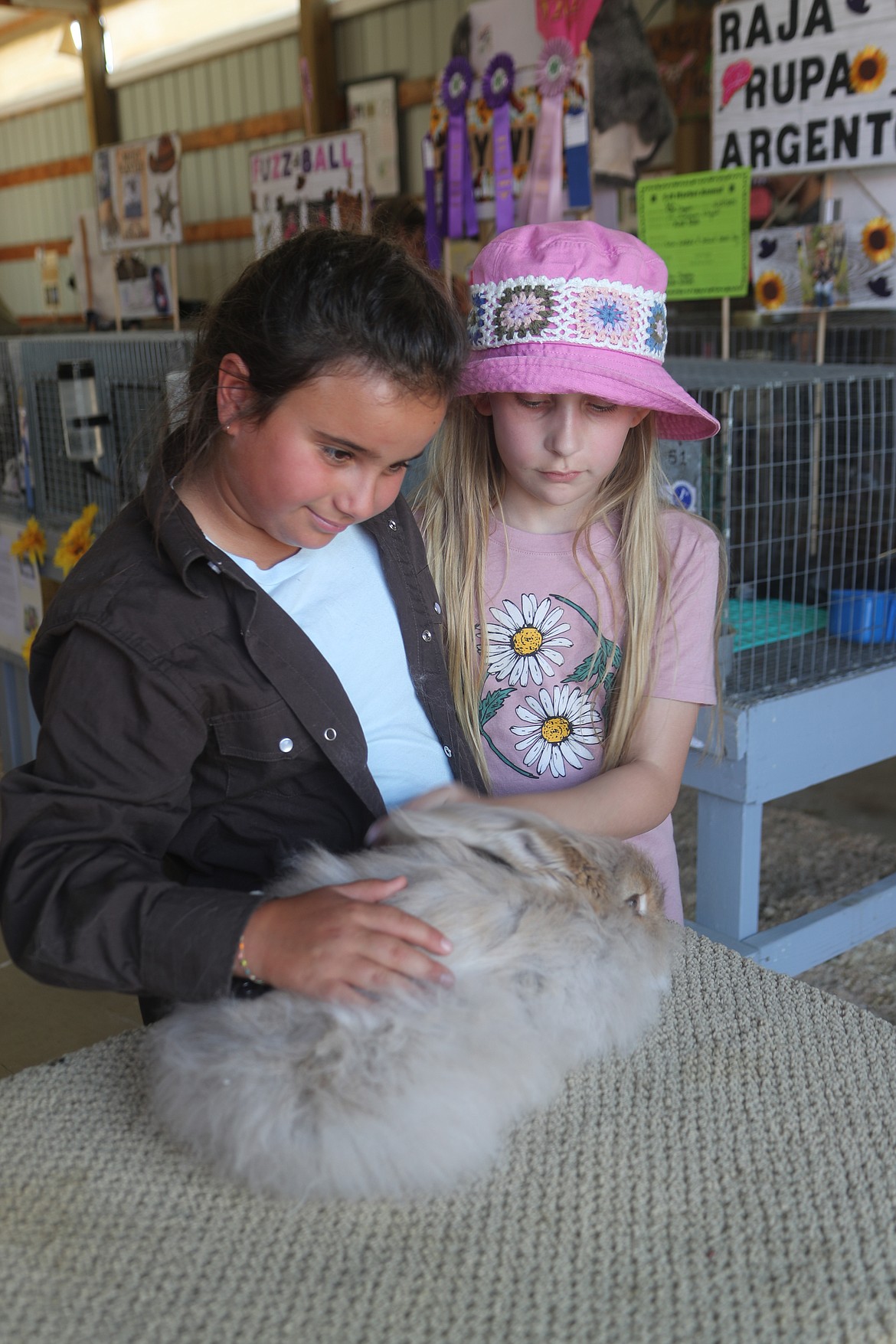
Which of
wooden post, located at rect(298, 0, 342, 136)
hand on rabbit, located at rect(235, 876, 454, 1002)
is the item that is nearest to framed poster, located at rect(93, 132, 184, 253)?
wooden post, located at rect(298, 0, 342, 136)

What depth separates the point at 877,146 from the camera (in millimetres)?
2582

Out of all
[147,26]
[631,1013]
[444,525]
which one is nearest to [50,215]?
[147,26]

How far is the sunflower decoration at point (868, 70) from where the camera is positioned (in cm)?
253

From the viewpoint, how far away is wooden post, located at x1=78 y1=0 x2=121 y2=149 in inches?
315

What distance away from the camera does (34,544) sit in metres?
2.88

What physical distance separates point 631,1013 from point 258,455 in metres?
0.50

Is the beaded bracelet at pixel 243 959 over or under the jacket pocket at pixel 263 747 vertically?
under

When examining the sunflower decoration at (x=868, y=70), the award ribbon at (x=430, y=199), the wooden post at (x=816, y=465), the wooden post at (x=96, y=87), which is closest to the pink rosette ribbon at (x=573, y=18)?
the award ribbon at (x=430, y=199)

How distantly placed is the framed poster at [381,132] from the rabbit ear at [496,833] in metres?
5.32

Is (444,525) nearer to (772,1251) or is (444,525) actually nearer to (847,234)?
(772,1251)

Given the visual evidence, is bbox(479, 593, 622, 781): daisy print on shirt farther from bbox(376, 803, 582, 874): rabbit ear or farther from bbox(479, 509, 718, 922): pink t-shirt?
bbox(376, 803, 582, 874): rabbit ear

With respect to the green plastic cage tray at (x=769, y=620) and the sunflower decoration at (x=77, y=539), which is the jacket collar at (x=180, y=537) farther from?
the sunflower decoration at (x=77, y=539)

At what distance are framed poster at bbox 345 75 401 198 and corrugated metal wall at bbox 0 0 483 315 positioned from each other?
9 centimetres

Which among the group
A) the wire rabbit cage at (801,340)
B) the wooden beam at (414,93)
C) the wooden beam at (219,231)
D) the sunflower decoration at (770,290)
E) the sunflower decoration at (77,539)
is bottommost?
the sunflower decoration at (77,539)
